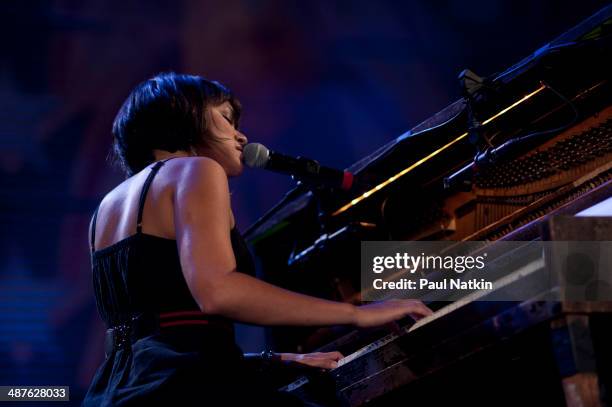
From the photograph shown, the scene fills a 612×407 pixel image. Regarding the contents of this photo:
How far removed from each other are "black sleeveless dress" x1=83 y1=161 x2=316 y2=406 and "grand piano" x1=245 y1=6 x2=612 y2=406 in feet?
1.44

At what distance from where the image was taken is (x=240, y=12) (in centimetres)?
538

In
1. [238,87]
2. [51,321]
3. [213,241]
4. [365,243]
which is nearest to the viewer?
[213,241]

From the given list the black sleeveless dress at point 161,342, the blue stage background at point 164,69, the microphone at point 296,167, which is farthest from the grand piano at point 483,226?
the blue stage background at point 164,69

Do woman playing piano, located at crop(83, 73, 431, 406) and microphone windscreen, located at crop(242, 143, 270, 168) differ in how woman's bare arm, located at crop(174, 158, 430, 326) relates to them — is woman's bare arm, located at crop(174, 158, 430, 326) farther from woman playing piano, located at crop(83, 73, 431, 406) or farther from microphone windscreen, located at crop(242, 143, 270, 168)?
microphone windscreen, located at crop(242, 143, 270, 168)

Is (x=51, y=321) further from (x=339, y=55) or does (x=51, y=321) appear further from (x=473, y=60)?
Result: (x=473, y=60)

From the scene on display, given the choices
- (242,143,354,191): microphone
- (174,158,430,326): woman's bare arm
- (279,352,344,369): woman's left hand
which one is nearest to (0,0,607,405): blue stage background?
(242,143,354,191): microphone

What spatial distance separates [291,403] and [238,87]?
397cm

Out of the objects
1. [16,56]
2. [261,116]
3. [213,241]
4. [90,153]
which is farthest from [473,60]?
[213,241]

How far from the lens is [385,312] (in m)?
1.93

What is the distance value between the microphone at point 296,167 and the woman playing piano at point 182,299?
523 millimetres

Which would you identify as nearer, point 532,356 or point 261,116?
point 532,356

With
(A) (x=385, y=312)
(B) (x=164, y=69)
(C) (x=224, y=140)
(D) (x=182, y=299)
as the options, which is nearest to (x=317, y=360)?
(A) (x=385, y=312)

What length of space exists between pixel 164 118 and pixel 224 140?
0.71 ft

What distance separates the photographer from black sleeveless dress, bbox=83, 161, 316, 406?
171 cm
